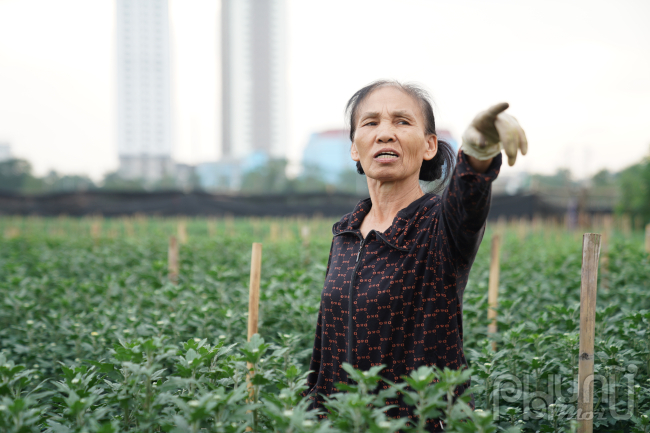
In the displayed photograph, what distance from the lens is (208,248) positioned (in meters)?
7.17

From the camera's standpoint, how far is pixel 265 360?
1.61 meters

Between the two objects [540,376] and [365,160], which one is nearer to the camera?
[365,160]

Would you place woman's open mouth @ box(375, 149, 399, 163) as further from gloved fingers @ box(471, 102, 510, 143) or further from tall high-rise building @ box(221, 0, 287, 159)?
tall high-rise building @ box(221, 0, 287, 159)

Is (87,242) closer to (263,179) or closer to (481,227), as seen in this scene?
(481,227)

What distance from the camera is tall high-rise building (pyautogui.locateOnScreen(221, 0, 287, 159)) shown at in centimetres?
10488

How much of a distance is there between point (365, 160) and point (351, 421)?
84 centimetres

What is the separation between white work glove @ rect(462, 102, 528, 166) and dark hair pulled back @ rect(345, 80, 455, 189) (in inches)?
19.1

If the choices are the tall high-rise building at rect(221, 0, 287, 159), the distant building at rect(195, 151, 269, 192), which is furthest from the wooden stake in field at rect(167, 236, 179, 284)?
the tall high-rise building at rect(221, 0, 287, 159)

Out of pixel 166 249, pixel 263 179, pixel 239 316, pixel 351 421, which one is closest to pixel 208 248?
pixel 166 249

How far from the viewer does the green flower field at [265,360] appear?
1.27 meters

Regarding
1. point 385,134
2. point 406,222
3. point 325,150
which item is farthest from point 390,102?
point 325,150

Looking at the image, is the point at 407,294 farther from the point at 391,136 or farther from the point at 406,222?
the point at 391,136

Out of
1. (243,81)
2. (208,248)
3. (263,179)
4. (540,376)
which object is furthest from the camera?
(243,81)

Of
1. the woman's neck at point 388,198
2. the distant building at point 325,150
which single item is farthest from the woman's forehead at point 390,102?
the distant building at point 325,150
